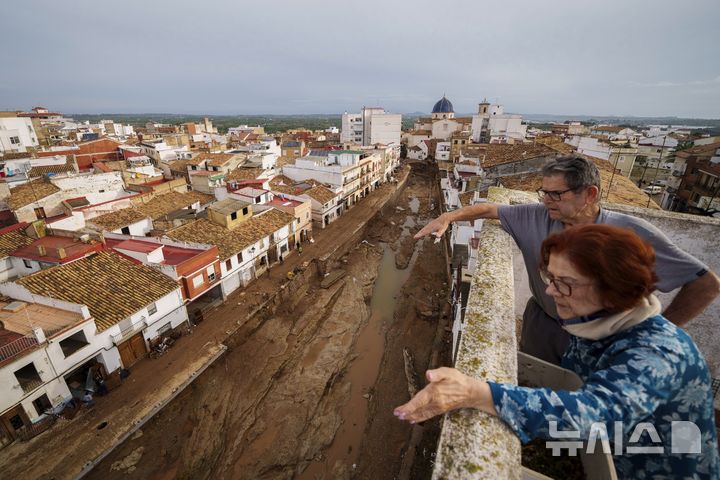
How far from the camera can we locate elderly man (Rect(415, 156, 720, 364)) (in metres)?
2.85

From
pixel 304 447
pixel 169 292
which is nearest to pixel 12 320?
pixel 169 292

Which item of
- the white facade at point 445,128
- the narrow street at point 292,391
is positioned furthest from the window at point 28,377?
the white facade at point 445,128

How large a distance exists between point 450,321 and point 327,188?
20.5 m

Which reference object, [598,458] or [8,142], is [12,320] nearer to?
[598,458]

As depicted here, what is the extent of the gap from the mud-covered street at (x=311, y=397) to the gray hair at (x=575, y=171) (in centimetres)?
1216

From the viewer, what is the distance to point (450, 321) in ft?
63.2

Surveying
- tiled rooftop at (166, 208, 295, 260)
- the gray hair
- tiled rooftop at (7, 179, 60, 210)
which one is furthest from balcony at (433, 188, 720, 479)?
tiled rooftop at (7, 179, 60, 210)

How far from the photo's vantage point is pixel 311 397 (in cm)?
1472

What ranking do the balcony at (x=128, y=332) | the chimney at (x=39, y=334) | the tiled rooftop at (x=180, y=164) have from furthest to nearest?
the tiled rooftop at (x=180, y=164) → the balcony at (x=128, y=332) → the chimney at (x=39, y=334)

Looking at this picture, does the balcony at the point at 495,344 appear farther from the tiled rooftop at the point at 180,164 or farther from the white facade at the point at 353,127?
the white facade at the point at 353,127

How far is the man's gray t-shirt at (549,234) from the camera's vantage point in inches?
112

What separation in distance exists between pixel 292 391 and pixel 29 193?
83.6 ft

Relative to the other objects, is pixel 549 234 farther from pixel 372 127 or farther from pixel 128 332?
pixel 372 127

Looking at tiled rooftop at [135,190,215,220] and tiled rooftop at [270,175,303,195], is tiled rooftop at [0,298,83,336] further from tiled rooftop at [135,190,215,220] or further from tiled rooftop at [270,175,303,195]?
tiled rooftop at [270,175,303,195]
